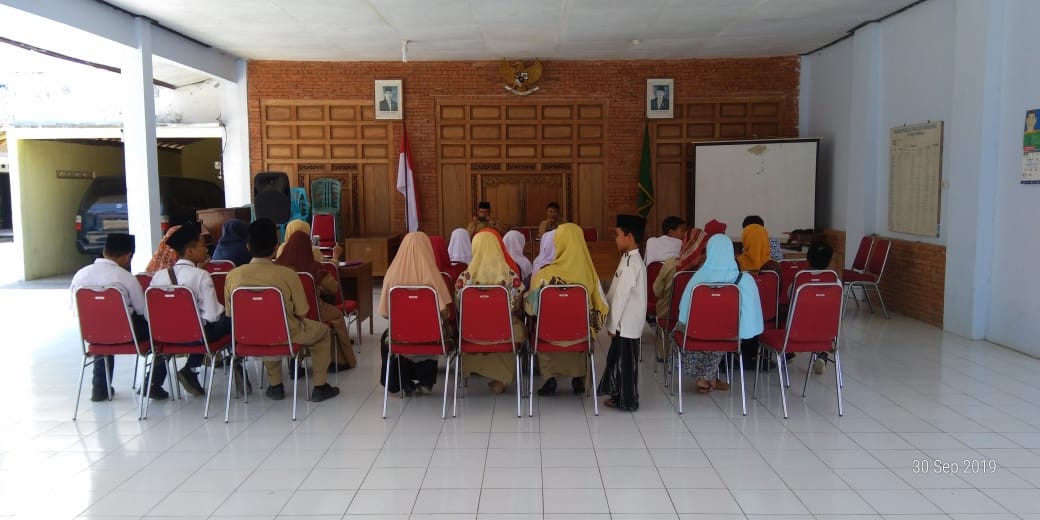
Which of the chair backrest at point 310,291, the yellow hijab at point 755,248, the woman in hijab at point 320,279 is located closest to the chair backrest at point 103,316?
the chair backrest at point 310,291

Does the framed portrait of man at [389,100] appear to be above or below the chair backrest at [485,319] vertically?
above

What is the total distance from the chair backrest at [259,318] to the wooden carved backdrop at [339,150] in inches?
266

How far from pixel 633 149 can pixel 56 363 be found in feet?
26.6

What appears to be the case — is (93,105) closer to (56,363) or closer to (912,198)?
(56,363)

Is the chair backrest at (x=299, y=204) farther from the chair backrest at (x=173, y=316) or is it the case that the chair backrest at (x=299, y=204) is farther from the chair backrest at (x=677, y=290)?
the chair backrest at (x=677, y=290)

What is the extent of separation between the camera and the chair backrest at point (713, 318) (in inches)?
179

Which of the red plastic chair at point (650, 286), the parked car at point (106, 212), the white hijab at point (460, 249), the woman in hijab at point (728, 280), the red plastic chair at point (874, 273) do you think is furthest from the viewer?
the parked car at point (106, 212)

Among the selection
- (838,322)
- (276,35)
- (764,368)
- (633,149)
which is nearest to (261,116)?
(276,35)

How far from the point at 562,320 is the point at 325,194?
760 centimetres

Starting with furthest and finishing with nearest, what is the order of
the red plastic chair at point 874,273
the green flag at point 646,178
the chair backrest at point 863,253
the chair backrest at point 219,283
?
the green flag at point 646,178 → the chair backrest at point 863,253 → the red plastic chair at point 874,273 → the chair backrest at point 219,283

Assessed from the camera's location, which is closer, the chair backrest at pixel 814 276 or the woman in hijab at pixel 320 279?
the chair backrest at pixel 814 276

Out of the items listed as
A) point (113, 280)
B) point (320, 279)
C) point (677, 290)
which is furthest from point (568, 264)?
point (113, 280)

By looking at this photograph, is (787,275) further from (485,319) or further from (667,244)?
(485,319)

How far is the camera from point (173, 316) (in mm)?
4633
